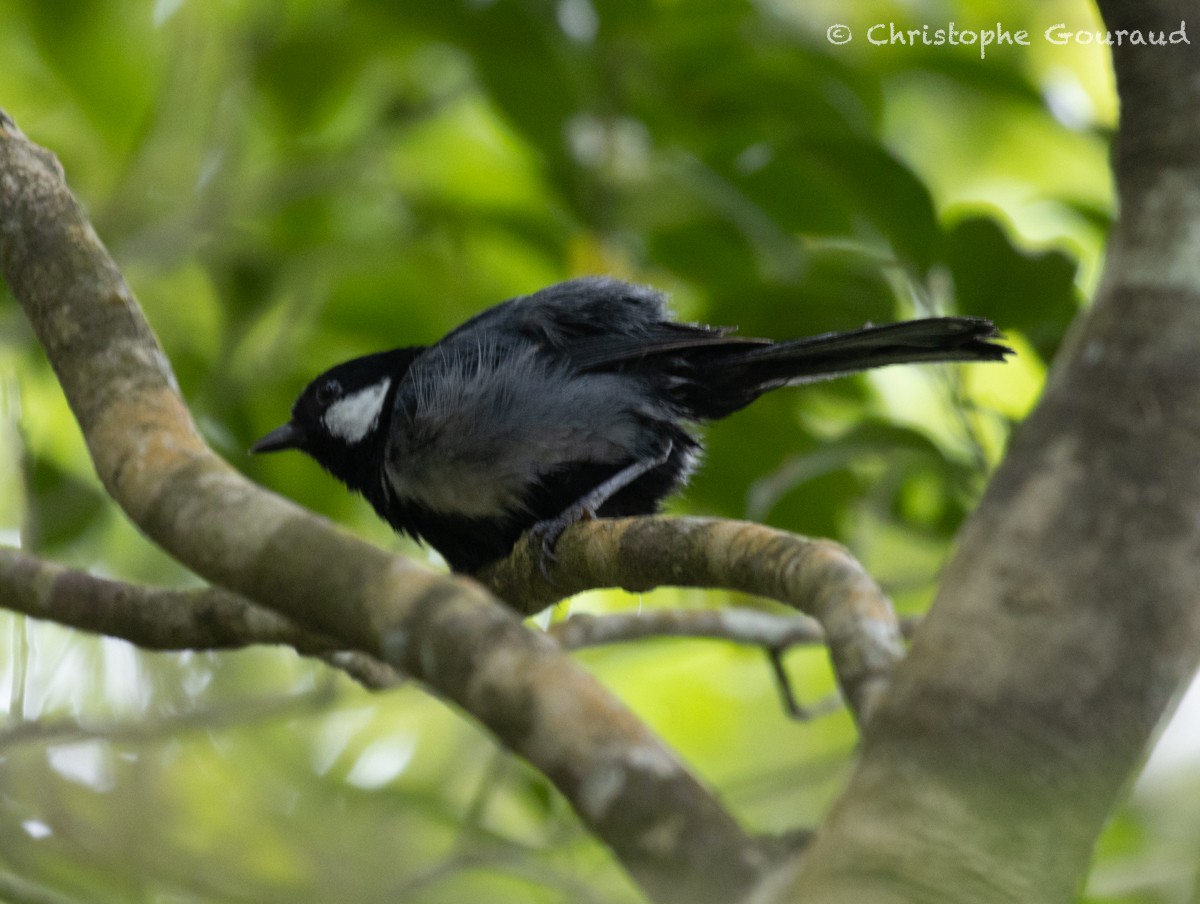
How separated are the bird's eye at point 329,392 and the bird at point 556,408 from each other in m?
0.18

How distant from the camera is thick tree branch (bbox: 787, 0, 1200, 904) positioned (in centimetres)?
129

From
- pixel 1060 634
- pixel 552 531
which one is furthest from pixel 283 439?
pixel 1060 634

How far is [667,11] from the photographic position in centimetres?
443

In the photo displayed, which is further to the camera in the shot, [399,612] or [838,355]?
[838,355]

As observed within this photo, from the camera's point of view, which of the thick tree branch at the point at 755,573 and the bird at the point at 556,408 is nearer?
the thick tree branch at the point at 755,573

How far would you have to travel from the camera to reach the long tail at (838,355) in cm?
327

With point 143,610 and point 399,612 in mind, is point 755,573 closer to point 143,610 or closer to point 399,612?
point 399,612

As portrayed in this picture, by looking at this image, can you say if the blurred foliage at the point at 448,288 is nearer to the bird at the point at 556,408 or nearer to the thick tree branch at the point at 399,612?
the bird at the point at 556,408

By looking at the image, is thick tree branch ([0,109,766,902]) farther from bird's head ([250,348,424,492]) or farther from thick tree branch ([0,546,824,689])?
bird's head ([250,348,424,492])

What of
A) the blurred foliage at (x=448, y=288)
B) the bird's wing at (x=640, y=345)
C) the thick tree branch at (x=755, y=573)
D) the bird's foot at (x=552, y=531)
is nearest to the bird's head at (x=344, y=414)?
the blurred foliage at (x=448, y=288)

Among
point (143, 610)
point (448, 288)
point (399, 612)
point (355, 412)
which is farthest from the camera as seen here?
point (448, 288)

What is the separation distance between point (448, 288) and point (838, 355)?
1.90 m

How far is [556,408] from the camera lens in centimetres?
397

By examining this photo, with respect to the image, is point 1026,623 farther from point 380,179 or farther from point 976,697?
point 380,179
